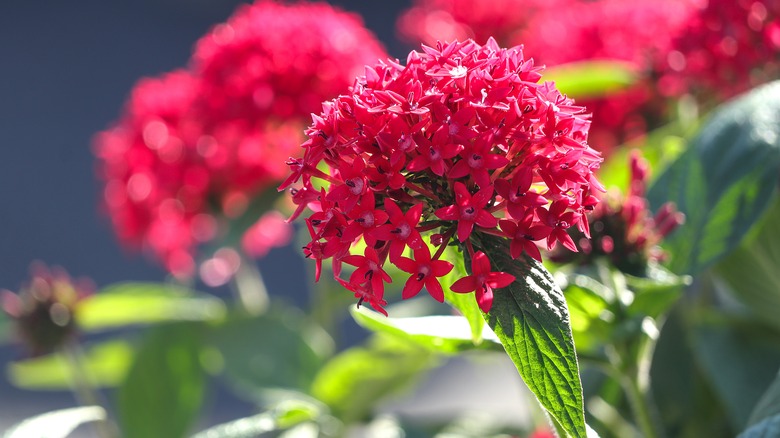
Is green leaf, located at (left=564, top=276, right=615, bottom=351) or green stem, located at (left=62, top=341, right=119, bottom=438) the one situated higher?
green stem, located at (left=62, top=341, right=119, bottom=438)

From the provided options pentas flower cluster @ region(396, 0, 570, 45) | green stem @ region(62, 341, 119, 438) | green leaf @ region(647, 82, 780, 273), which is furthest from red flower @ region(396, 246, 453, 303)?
pentas flower cluster @ region(396, 0, 570, 45)

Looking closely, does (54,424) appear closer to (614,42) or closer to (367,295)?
(367,295)

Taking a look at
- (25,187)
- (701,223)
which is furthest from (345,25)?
(25,187)

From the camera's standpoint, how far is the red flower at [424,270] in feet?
1.49

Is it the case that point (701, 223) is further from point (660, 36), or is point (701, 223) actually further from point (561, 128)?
point (660, 36)

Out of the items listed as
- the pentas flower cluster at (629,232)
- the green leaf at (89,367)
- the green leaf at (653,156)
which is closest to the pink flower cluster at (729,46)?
the green leaf at (653,156)

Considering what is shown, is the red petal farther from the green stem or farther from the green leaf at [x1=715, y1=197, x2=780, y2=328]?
the green stem

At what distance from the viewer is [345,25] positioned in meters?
1.10

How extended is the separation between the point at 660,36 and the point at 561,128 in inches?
23.0

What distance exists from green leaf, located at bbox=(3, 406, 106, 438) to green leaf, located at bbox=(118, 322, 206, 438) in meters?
0.15

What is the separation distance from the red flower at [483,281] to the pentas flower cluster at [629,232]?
15cm

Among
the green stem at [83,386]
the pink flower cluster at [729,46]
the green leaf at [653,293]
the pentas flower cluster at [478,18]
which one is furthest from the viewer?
the pentas flower cluster at [478,18]

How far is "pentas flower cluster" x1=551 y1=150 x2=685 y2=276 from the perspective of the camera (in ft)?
1.97

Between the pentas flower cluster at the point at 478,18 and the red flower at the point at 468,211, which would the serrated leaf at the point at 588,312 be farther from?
the pentas flower cluster at the point at 478,18
